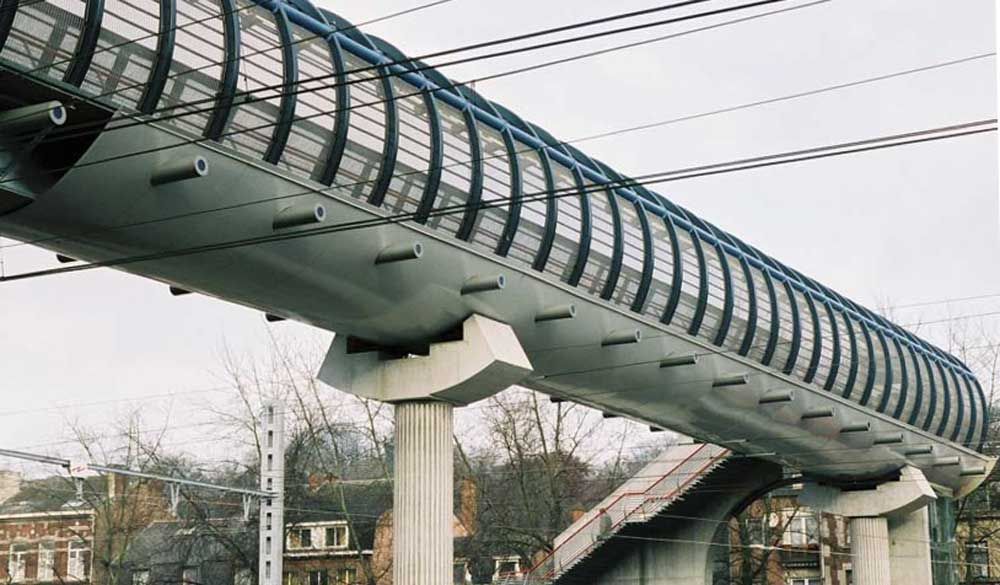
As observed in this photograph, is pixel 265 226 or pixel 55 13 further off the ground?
pixel 55 13

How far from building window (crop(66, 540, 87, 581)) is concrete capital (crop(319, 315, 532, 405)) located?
42.7 metres

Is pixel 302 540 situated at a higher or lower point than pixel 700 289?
lower

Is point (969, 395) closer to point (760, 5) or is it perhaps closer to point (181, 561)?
point (181, 561)

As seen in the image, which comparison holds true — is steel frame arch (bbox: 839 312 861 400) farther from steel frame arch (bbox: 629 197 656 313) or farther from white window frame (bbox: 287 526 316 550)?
white window frame (bbox: 287 526 316 550)

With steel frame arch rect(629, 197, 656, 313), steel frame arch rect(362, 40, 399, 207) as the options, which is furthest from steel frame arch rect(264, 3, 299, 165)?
steel frame arch rect(629, 197, 656, 313)

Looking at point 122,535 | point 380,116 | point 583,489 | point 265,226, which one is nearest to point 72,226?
point 265,226

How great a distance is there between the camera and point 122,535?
53.9 meters

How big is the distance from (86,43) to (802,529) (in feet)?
188

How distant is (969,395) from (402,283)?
97.5 ft

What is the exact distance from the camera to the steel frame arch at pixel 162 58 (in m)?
16.0

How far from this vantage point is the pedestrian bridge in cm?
1584

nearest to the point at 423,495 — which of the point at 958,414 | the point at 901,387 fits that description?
the point at 901,387

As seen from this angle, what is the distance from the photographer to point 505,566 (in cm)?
6231

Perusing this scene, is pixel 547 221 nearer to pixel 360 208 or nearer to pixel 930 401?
pixel 360 208
